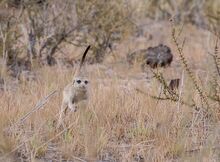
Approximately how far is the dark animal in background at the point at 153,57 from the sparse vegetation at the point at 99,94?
13 centimetres

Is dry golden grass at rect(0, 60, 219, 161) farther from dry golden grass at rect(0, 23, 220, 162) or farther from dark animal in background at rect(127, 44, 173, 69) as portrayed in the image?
dark animal in background at rect(127, 44, 173, 69)

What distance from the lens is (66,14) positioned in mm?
8781

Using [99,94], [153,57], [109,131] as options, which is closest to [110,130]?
[109,131]

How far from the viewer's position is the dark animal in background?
897 centimetres

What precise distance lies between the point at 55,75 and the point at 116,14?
2045 mm

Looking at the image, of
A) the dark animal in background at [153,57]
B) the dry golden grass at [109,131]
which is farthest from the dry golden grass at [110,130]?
the dark animal in background at [153,57]

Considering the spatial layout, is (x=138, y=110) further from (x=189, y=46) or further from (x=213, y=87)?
(x=189, y=46)

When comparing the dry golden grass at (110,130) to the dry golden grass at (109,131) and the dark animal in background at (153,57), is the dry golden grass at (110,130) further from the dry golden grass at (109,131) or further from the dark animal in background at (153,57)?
the dark animal in background at (153,57)

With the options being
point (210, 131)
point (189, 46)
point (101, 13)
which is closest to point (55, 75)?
point (101, 13)

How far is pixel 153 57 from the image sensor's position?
A: 9133 mm

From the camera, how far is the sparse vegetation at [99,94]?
450 cm

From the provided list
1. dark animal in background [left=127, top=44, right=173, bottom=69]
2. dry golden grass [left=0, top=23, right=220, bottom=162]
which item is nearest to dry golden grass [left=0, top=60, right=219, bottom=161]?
dry golden grass [left=0, top=23, right=220, bottom=162]

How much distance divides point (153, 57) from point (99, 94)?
3.14 meters

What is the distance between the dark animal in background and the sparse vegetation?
13 cm
